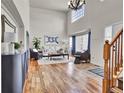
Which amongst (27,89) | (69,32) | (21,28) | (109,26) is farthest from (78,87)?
(69,32)

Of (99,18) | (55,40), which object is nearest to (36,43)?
(55,40)

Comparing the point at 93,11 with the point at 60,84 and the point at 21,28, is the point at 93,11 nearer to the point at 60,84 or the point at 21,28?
the point at 21,28

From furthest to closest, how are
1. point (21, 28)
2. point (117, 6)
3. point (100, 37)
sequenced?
1. point (100, 37)
2. point (117, 6)
3. point (21, 28)

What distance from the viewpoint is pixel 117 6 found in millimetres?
6078

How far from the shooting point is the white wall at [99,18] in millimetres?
6227

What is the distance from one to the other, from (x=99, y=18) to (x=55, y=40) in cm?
672

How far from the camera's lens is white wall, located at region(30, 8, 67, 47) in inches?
508

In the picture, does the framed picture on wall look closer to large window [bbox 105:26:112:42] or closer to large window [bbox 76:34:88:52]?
large window [bbox 76:34:88:52]

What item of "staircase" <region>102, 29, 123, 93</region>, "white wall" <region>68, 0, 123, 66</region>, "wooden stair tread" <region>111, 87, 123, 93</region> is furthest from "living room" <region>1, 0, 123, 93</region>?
"wooden stair tread" <region>111, 87, 123, 93</region>

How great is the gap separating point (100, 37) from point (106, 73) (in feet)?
15.6

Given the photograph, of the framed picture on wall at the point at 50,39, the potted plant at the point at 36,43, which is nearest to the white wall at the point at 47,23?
the framed picture on wall at the point at 50,39

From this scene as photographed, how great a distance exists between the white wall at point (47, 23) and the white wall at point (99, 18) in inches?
177

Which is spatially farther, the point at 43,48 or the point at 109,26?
the point at 43,48

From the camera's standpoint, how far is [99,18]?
760 cm
